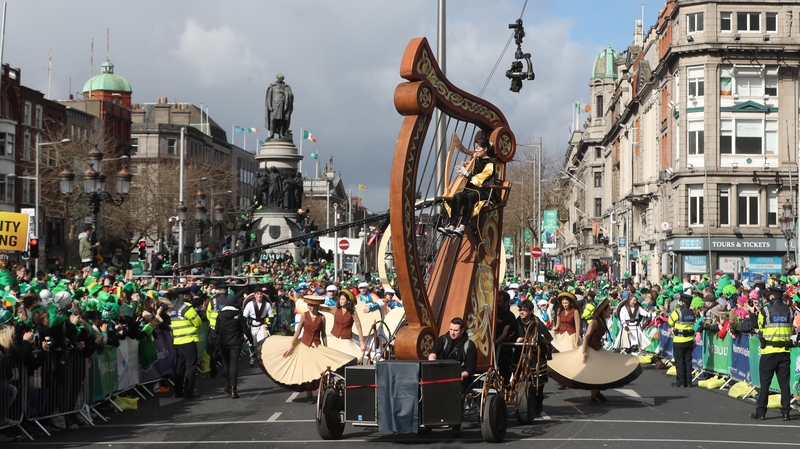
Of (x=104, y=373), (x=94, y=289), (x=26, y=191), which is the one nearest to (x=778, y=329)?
(x=104, y=373)

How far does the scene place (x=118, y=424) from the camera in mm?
14609

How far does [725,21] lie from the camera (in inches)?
2229

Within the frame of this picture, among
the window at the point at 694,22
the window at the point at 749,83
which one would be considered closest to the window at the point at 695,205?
the window at the point at 749,83

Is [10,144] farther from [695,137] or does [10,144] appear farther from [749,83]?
[749,83]

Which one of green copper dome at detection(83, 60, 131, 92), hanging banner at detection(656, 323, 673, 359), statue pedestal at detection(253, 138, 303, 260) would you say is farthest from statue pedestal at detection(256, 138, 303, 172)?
green copper dome at detection(83, 60, 131, 92)

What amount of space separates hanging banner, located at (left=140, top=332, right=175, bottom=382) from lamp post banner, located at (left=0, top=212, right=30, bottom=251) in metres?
5.46

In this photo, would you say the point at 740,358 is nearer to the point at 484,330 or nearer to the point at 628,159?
the point at 484,330

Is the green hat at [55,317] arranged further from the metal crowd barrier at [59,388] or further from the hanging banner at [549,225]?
the hanging banner at [549,225]

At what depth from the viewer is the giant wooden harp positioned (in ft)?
41.9

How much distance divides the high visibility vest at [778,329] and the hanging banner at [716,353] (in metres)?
4.16

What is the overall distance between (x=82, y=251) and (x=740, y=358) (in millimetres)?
13297

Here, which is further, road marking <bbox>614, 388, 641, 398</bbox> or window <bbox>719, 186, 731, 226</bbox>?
window <bbox>719, 186, 731, 226</bbox>

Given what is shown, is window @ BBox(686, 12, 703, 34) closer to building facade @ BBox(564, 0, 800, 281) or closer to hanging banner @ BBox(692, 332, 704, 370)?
building facade @ BBox(564, 0, 800, 281)

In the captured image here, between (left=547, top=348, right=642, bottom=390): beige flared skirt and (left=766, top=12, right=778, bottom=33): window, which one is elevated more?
(left=766, top=12, right=778, bottom=33): window
